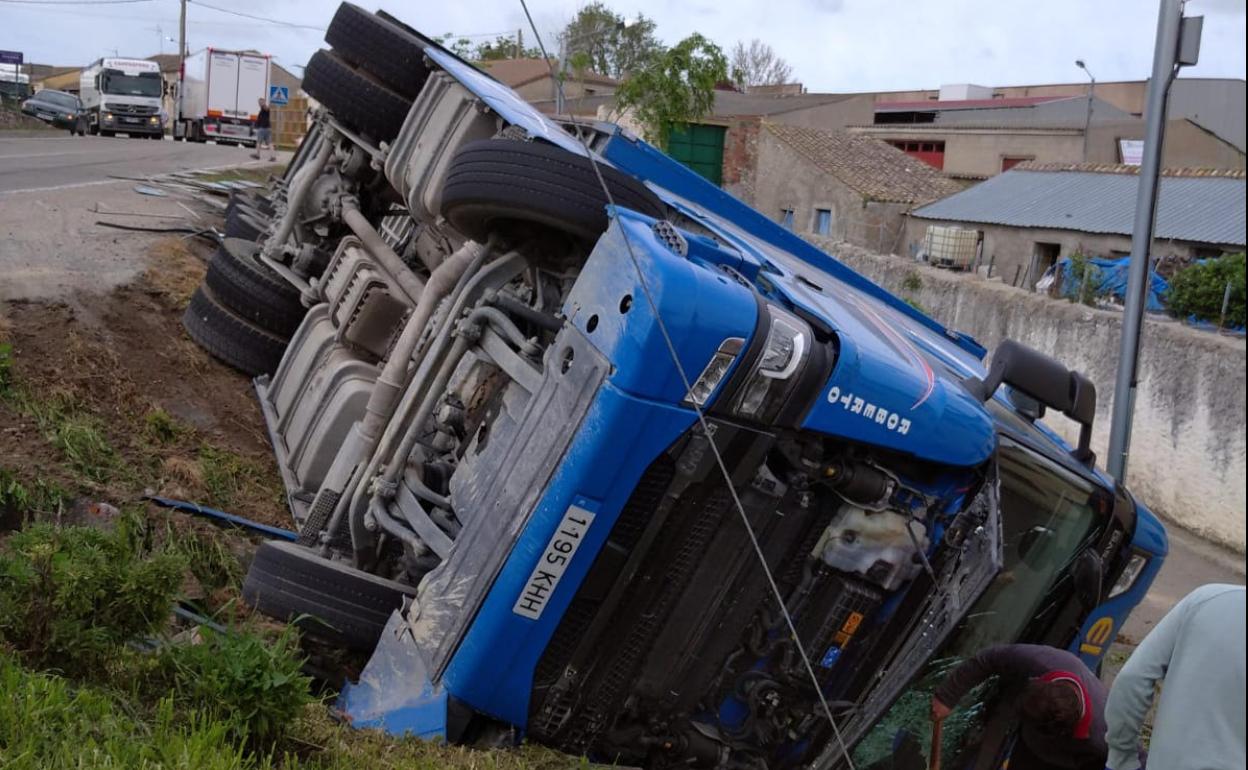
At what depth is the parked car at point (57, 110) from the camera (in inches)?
1305

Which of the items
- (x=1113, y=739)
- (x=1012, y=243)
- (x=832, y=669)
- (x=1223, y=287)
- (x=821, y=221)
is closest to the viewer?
(x=1113, y=739)

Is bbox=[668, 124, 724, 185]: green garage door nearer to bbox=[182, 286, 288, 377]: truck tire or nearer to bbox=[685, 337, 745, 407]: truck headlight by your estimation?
bbox=[182, 286, 288, 377]: truck tire

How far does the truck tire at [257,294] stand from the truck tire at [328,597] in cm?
343

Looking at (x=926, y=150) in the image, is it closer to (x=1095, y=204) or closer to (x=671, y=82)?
(x=1095, y=204)

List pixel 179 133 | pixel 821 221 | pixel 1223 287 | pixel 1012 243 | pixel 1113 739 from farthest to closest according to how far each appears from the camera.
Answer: pixel 179 133
pixel 821 221
pixel 1012 243
pixel 1223 287
pixel 1113 739

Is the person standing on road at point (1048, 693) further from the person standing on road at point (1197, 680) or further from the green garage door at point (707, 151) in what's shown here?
A: the green garage door at point (707, 151)

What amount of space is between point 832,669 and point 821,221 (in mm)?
23994

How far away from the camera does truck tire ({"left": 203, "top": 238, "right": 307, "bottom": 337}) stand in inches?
280

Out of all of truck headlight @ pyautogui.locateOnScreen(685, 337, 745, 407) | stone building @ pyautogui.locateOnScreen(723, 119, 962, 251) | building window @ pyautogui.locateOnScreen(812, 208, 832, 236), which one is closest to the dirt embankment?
truck headlight @ pyautogui.locateOnScreen(685, 337, 745, 407)

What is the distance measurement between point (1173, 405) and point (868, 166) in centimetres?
1833

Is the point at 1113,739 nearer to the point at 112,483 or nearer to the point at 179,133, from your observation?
the point at 112,483

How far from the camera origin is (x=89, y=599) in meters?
3.29

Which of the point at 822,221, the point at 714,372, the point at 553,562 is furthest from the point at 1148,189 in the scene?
the point at 822,221

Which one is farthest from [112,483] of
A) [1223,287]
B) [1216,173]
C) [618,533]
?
[1216,173]
